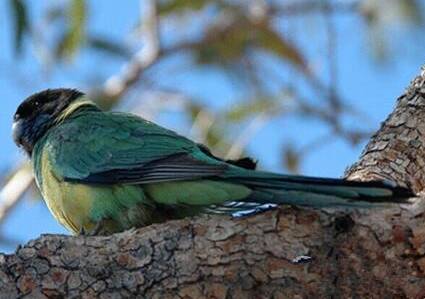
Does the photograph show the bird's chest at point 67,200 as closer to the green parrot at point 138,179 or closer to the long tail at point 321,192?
the green parrot at point 138,179

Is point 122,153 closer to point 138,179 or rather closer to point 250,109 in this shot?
point 138,179

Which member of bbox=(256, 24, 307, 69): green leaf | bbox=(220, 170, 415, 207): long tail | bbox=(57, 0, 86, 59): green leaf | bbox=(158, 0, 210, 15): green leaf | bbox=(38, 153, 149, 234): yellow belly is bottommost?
bbox=(220, 170, 415, 207): long tail

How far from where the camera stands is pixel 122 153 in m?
5.50

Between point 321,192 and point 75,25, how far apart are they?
15.8 ft

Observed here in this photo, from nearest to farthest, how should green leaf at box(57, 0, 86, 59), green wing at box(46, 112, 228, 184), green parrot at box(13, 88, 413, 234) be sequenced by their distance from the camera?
green parrot at box(13, 88, 413, 234) → green wing at box(46, 112, 228, 184) → green leaf at box(57, 0, 86, 59)

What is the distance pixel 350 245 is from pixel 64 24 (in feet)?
20.6

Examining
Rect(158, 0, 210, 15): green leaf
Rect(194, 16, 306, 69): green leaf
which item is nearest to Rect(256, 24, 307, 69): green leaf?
Rect(194, 16, 306, 69): green leaf

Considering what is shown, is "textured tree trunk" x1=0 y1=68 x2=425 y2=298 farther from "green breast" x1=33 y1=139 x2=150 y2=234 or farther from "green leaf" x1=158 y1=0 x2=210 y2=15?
"green leaf" x1=158 y1=0 x2=210 y2=15

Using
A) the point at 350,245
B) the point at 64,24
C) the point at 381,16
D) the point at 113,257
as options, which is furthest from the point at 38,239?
the point at 381,16

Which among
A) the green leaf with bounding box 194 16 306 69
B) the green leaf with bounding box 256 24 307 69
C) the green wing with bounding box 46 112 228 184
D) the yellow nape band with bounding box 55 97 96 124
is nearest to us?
the green wing with bounding box 46 112 228 184

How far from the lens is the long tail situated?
4.32 m

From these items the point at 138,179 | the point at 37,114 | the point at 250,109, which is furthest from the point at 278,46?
the point at 138,179

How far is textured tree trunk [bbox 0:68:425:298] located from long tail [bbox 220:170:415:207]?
Result: 63 millimetres

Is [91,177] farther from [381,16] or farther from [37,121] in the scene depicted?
[381,16]
